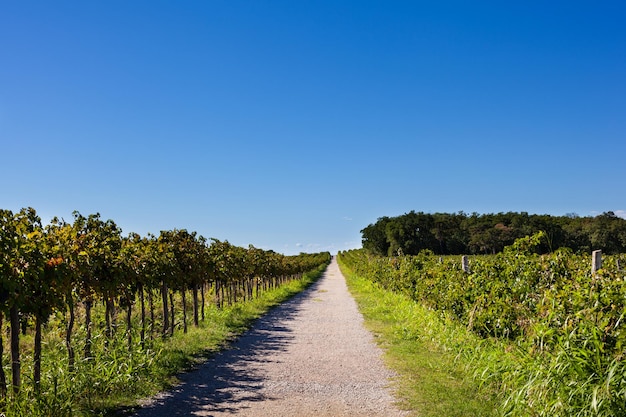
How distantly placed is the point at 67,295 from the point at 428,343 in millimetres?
7518

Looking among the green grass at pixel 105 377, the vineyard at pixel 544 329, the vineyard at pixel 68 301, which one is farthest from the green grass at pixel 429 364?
the vineyard at pixel 68 301

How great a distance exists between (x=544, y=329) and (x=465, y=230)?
4279 inches

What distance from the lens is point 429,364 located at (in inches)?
348

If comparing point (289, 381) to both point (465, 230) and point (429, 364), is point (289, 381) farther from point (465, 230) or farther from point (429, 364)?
point (465, 230)

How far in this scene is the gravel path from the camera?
6.77 meters

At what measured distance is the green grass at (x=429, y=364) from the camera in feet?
21.6

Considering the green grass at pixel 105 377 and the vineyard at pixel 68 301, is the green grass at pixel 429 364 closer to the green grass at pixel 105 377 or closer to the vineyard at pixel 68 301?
the green grass at pixel 105 377

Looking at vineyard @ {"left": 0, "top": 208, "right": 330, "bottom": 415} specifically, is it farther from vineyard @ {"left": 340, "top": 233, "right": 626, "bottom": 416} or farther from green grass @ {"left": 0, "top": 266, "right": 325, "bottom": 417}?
vineyard @ {"left": 340, "top": 233, "right": 626, "bottom": 416}

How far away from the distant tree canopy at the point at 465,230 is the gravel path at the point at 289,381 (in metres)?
68.5

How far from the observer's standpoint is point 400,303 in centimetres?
1694

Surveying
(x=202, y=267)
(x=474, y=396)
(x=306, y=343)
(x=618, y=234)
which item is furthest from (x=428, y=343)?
(x=618, y=234)

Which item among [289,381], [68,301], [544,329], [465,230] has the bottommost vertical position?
[289,381]

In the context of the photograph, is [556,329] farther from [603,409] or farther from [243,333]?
[243,333]

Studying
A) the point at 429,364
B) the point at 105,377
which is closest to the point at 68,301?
the point at 105,377
